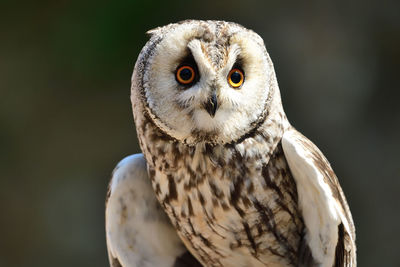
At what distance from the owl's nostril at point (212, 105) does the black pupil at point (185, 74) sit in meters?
0.09

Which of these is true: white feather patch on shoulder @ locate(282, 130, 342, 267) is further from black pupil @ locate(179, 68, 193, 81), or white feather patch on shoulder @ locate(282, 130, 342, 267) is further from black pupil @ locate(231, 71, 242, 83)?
black pupil @ locate(179, 68, 193, 81)

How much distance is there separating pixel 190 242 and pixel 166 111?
20.9 inches

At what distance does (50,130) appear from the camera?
174 inches

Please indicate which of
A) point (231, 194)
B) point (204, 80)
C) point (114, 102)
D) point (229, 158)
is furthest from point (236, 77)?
point (114, 102)

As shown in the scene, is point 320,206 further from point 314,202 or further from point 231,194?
point 231,194

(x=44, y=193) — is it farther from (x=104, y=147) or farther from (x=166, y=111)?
(x=166, y=111)

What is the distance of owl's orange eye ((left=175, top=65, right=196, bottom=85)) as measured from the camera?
1.63 meters

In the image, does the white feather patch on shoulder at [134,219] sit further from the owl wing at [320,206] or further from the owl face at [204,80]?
the owl wing at [320,206]

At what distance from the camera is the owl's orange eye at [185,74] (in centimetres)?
163

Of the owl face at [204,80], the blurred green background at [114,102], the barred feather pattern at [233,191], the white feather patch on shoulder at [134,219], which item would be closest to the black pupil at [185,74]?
the owl face at [204,80]

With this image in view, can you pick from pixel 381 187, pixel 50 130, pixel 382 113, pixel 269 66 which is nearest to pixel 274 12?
pixel 382 113

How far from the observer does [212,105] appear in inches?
62.8

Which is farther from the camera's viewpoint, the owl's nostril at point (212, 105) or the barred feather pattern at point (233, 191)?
the barred feather pattern at point (233, 191)

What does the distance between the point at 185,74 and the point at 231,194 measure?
0.40 m
